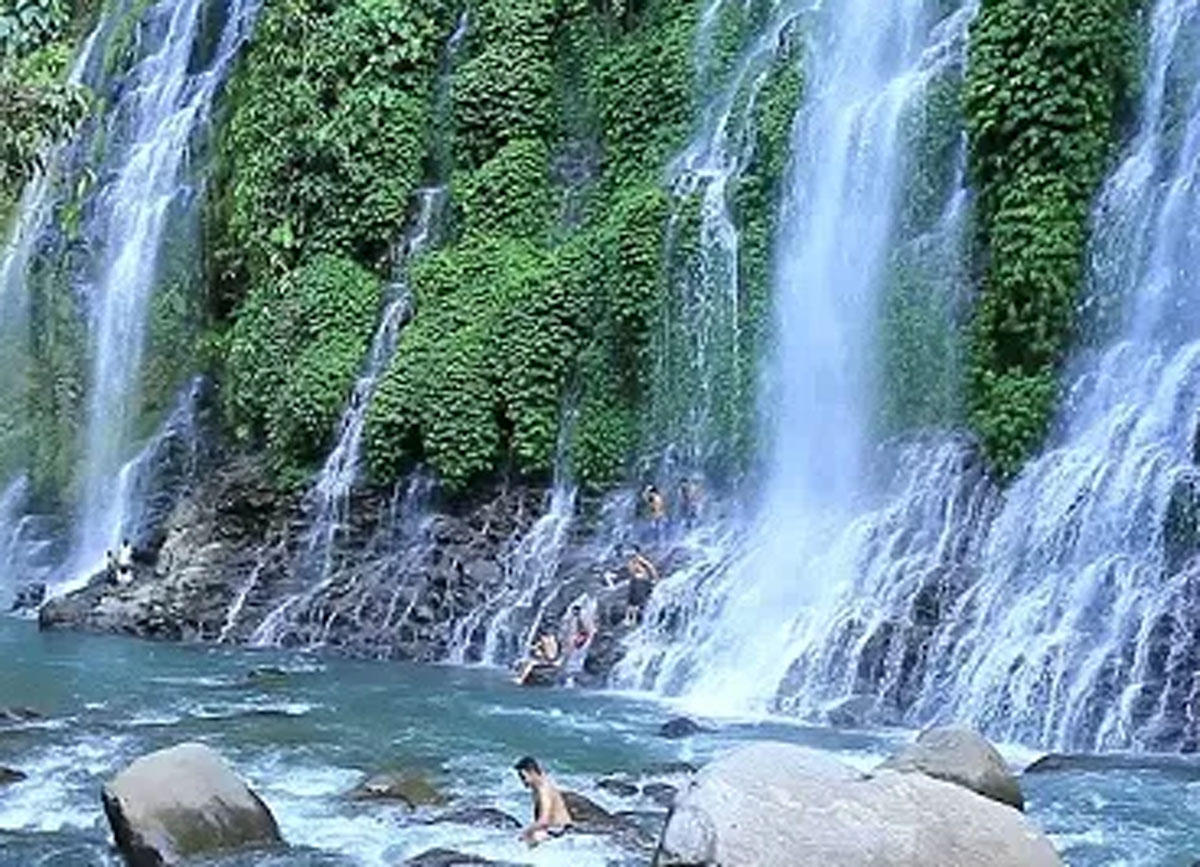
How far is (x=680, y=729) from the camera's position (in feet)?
58.8

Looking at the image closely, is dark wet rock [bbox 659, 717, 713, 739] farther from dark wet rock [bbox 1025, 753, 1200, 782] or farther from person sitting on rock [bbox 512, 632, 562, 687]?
person sitting on rock [bbox 512, 632, 562, 687]

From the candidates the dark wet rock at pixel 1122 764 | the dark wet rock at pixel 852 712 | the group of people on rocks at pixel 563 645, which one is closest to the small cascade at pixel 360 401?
the group of people on rocks at pixel 563 645

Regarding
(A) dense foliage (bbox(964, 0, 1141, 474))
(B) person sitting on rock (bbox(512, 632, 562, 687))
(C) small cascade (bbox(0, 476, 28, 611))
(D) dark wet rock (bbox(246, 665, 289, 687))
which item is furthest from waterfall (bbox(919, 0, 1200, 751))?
(C) small cascade (bbox(0, 476, 28, 611))

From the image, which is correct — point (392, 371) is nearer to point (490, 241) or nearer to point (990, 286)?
point (490, 241)

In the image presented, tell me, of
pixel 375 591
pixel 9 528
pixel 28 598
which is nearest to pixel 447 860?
pixel 375 591

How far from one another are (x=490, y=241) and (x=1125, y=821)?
16.2 m

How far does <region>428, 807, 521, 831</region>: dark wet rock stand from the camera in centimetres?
1399

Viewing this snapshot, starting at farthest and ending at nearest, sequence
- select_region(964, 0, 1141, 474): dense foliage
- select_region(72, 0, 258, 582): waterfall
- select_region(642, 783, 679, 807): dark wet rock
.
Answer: select_region(72, 0, 258, 582): waterfall
select_region(964, 0, 1141, 474): dense foliage
select_region(642, 783, 679, 807): dark wet rock

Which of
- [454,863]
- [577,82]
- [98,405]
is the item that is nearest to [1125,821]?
[454,863]

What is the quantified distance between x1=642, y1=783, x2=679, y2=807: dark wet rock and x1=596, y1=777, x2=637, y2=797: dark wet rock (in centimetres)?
11

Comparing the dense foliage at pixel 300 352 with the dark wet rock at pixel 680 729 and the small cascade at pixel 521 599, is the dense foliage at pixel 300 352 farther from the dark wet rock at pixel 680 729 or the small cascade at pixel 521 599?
the dark wet rock at pixel 680 729

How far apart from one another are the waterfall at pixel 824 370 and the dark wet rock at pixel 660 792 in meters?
5.58

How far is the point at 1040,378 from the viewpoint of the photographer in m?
21.2

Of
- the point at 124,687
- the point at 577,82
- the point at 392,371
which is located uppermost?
the point at 577,82
